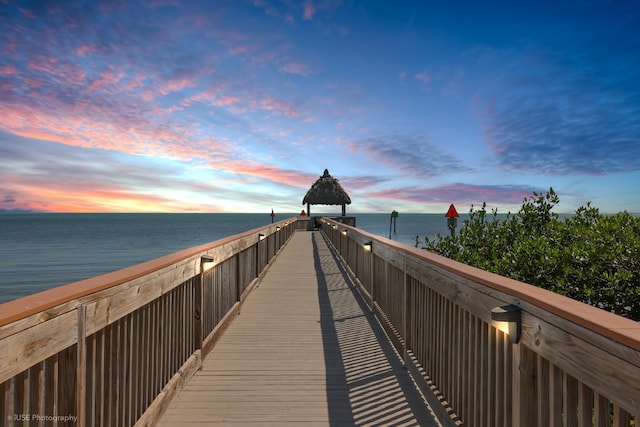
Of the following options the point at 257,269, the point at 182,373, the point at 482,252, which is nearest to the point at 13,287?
Answer: the point at 257,269

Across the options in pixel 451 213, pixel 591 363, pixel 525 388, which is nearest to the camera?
pixel 591 363

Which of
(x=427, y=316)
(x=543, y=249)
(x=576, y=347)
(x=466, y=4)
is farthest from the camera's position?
(x=466, y=4)

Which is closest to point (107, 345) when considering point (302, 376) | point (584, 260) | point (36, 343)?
point (36, 343)

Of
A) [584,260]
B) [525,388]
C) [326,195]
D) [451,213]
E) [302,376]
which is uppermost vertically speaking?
[326,195]

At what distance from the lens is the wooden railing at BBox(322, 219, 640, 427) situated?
1222 millimetres

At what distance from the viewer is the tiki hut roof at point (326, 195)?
36406 mm

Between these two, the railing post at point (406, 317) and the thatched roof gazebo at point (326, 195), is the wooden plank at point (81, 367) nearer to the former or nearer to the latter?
the railing post at point (406, 317)

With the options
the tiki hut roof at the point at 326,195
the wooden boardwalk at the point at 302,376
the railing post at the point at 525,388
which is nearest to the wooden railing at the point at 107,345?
the wooden boardwalk at the point at 302,376

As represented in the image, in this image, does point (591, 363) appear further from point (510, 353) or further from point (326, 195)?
point (326, 195)

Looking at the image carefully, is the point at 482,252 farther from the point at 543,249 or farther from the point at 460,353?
the point at 460,353

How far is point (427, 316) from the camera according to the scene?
3.38 meters

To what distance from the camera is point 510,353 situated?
195cm

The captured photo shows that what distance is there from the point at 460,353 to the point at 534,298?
3.80 ft

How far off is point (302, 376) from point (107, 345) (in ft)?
6.99
